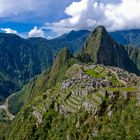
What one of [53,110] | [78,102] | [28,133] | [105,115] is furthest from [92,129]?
[28,133]

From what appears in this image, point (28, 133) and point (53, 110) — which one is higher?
point (53, 110)

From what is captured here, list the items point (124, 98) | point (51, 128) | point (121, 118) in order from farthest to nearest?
point (51, 128) < point (124, 98) < point (121, 118)

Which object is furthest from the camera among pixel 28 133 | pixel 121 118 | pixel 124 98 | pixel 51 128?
pixel 28 133

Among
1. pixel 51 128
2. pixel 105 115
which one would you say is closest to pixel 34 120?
pixel 51 128

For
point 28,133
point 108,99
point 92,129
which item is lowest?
point 28,133

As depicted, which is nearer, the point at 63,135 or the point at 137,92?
the point at 137,92

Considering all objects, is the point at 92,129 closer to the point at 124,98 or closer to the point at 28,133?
the point at 124,98

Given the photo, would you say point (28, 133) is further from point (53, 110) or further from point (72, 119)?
point (72, 119)

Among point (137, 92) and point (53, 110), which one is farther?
point (53, 110)

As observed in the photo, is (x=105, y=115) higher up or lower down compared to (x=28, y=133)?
higher up
